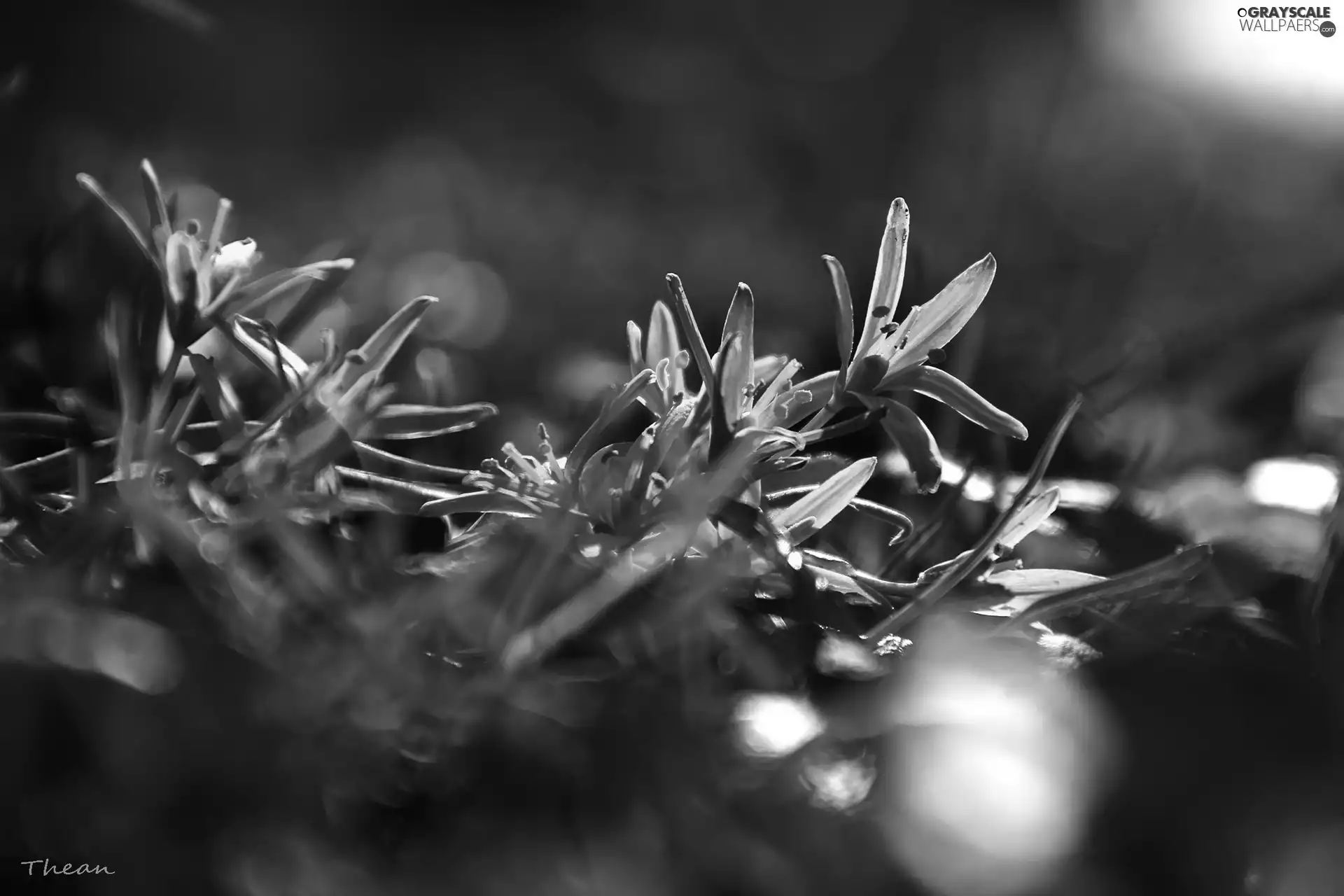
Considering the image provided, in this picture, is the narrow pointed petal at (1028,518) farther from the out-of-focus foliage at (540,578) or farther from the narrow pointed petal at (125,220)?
the narrow pointed petal at (125,220)

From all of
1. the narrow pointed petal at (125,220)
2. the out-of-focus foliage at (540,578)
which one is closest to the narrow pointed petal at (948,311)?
the out-of-focus foliage at (540,578)

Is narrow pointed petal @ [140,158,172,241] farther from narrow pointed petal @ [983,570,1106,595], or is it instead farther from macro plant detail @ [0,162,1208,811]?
narrow pointed petal @ [983,570,1106,595]

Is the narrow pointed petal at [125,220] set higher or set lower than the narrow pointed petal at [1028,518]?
higher

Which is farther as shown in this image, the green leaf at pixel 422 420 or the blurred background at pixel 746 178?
the blurred background at pixel 746 178

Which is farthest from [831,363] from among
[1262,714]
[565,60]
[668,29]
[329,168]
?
[668,29]

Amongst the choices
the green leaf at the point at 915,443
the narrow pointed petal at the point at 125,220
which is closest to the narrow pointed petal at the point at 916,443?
the green leaf at the point at 915,443

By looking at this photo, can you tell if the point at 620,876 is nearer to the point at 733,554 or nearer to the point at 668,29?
the point at 733,554

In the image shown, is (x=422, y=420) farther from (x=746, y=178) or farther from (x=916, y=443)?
(x=746, y=178)
